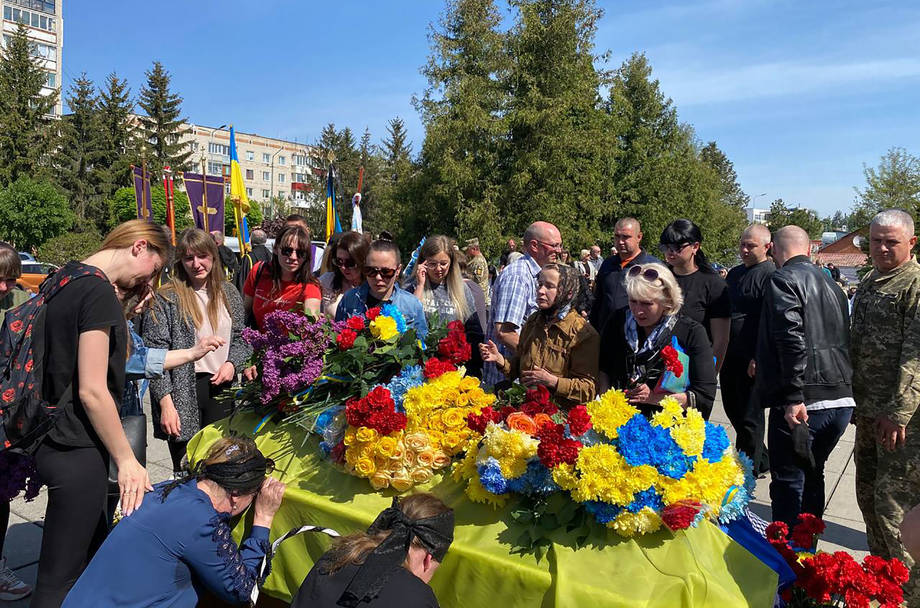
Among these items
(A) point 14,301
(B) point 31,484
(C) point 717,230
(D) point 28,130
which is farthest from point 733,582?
(D) point 28,130

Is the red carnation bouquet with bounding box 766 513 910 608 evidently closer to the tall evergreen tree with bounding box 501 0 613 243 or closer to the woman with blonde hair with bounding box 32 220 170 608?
the woman with blonde hair with bounding box 32 220 170 608

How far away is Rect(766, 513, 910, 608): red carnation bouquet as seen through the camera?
2.16 metres

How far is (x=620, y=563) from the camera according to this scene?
221cm

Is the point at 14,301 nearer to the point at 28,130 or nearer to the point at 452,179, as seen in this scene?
the point at 452,179

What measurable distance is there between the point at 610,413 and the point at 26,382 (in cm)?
222

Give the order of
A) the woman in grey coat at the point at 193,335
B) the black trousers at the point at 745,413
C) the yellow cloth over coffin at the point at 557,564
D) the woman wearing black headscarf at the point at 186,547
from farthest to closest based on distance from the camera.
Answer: the black trousers at the point at 745,413, the woman in grey coat at the point at 193,335, the woman wearing black headscarf at the point at 186,547, the yellow cloth over coffin at the point at 557,564

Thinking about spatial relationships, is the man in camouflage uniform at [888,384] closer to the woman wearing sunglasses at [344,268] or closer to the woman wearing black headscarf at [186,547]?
the woman wearing black headscarf at [186,547]

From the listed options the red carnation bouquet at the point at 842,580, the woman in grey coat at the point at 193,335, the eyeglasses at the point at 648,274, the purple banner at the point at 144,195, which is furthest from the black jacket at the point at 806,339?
the purple banner at the point at 144,195

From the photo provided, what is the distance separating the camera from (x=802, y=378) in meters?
3.60

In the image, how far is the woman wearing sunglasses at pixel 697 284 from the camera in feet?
15.8

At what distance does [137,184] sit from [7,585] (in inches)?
580

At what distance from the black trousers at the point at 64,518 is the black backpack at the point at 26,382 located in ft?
0.29

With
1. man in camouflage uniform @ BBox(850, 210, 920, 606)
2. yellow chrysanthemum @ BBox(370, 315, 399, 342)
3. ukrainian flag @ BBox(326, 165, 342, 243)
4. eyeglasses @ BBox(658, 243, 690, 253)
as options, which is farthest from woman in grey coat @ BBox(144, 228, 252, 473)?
ukrainian flag @ BBox(326, 165, 342, 243)

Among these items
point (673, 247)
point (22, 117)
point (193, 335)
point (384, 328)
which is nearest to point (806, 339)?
point (673, 247)
